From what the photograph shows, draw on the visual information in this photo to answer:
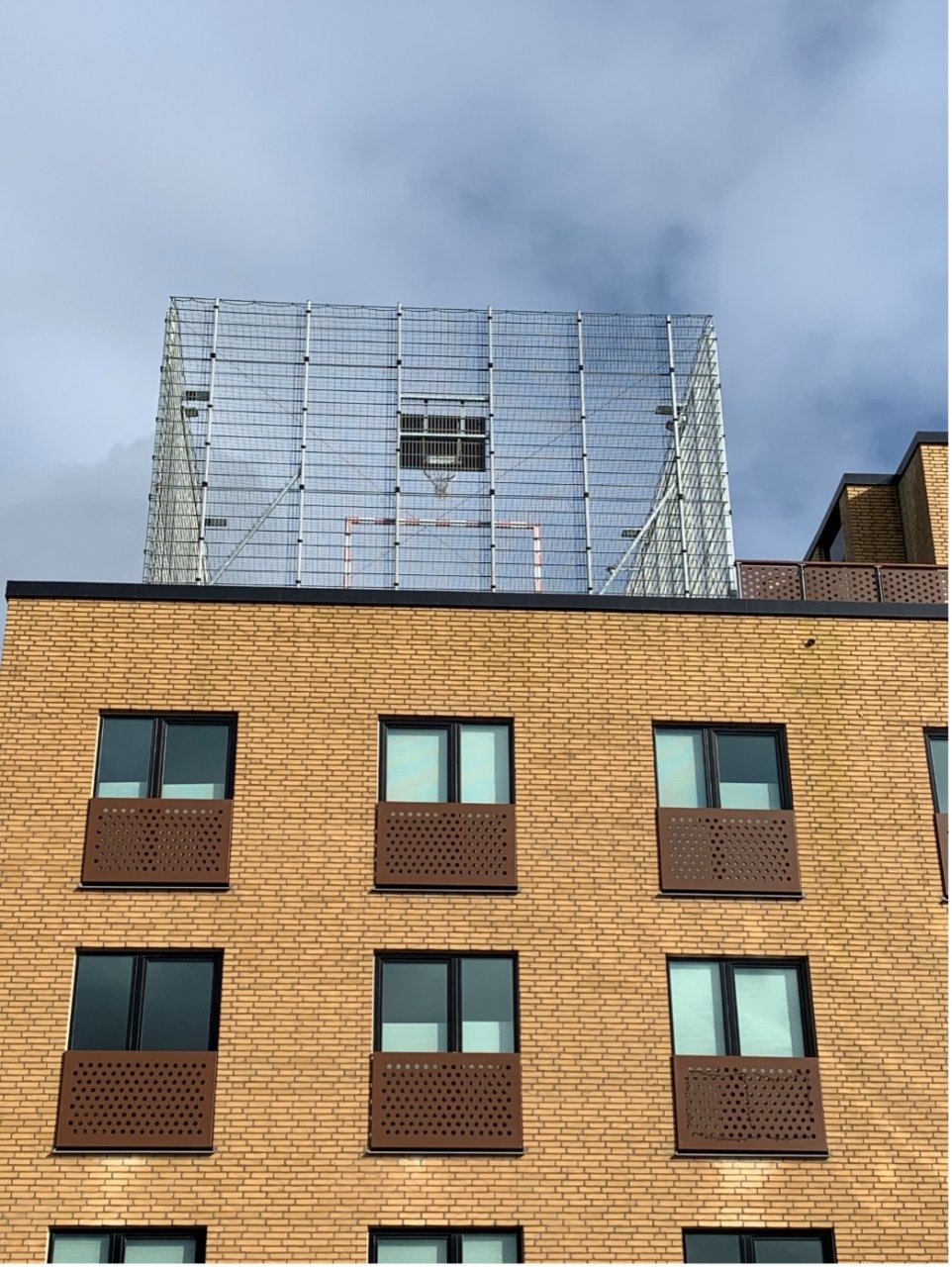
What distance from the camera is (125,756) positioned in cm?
2341

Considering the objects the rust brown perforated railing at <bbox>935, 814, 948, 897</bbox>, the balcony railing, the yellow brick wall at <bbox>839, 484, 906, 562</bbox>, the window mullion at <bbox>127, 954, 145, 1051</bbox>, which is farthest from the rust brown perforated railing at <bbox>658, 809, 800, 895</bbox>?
the yellow brick wall at <bbox>839, 484, 906, 562</bbox>

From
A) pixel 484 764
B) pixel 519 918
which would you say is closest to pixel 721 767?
pixel 484 764

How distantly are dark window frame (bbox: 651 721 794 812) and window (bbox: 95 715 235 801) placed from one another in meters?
6.21

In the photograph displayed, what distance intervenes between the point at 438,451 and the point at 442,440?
205mm

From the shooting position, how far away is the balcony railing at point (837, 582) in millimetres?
26031

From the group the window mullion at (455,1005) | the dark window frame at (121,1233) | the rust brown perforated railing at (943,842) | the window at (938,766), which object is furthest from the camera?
the window at (938,766)

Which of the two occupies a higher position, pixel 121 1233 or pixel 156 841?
pixel 156 841

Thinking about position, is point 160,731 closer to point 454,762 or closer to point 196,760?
point 196,760

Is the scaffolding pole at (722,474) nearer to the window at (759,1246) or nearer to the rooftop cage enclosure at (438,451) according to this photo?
the rooftop cage enclosure at (438,451)

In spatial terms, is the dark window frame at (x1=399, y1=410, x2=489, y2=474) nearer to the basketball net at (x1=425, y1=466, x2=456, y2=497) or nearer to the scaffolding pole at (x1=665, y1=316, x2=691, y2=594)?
the basketball net at (x1=425, y1=466, x2=456, y2=497)

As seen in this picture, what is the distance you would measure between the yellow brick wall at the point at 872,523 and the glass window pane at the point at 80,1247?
18.3 m

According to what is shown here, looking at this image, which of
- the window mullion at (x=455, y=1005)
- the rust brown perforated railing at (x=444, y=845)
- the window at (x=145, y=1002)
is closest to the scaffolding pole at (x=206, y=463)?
the rust brown perforated railing at (x=444, y=845)

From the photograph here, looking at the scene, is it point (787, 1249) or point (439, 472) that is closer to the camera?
point (787, 1249)

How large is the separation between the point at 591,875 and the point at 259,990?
4.82m
